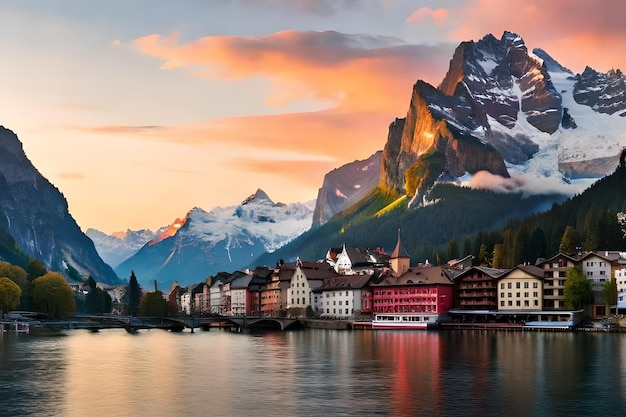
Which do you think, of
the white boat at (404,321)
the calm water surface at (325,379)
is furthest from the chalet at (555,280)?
the calm water surface at (325,379)

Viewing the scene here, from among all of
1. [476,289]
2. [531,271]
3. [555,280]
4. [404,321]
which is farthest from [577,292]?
[404,321]

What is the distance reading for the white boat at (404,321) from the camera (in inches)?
7392

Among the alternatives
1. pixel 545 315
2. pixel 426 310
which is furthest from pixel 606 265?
pixel 426 310

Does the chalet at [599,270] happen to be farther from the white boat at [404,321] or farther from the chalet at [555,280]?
the white boat at [404,321]

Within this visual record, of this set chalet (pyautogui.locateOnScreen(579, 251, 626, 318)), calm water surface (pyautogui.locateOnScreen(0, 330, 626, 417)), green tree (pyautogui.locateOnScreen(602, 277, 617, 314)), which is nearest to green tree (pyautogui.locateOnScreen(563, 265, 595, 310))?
chalet (pyautogui.locateOnScreen(579, 251, 626, 318))

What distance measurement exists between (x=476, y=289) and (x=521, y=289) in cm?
1066

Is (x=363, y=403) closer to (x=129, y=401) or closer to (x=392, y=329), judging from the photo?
(x=129, y=401)

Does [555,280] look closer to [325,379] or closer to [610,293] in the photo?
[610,293]

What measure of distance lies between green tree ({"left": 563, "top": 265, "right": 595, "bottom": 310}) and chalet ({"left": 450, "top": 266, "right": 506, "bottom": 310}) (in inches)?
746

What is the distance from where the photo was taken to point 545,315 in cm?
18138

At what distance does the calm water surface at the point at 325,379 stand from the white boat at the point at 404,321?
49.2 metres

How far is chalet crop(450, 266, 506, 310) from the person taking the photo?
19262cm

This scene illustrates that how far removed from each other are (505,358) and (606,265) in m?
82.9

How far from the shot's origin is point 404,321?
192375mm
